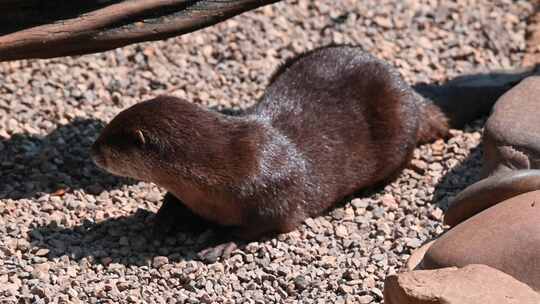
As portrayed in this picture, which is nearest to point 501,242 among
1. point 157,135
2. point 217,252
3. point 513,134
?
point 513,134

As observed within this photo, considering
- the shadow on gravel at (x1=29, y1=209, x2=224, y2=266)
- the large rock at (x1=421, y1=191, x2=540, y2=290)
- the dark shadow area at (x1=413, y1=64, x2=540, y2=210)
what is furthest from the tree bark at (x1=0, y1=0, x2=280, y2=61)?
the large rock at (x1=421, y1=191, x2=540, y2=290)

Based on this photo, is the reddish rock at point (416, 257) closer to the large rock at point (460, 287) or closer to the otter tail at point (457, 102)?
the large rock at point (460, 287)

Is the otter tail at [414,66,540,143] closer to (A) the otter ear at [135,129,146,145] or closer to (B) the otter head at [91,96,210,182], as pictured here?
(B) the otter head at [91,96,210,182]

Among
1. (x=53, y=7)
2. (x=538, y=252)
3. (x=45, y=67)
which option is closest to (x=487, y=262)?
(x=538, y=252)

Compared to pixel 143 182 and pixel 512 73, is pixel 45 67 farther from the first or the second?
pixel 512 73

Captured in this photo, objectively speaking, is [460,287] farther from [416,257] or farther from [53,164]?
[53,164]

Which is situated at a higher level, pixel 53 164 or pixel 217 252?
pixel 53 164
